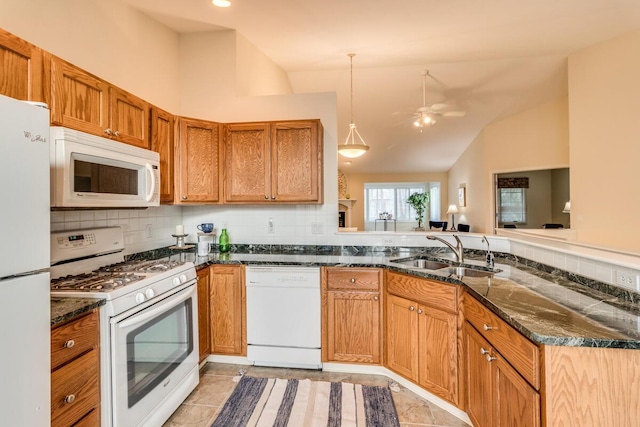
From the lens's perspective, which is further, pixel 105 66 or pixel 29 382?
pixel 105 66

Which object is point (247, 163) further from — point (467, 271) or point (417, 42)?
point (417, 42)

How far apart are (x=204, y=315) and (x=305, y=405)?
3.61 feet

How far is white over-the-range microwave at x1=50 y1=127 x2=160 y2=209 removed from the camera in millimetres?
1539

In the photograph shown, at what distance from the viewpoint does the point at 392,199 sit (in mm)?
11078

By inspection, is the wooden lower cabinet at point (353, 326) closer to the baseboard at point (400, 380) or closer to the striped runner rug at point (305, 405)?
the baseboard at point (400, 380)

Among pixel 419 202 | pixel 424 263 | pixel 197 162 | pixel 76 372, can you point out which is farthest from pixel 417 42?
pixel 419 202

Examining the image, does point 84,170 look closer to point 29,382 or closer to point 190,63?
point 29,382

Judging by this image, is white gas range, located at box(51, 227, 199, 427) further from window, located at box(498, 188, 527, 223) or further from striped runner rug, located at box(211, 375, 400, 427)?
window, located at box(498, 188, 527, 223)

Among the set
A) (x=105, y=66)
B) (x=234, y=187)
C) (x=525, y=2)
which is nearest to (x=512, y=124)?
(x=525, y=2)

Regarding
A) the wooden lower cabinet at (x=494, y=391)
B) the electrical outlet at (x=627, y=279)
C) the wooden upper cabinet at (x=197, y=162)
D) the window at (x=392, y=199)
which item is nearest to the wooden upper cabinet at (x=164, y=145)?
the wooden upper cabinet at (x=197, y=162)

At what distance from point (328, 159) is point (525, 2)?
7.37ft

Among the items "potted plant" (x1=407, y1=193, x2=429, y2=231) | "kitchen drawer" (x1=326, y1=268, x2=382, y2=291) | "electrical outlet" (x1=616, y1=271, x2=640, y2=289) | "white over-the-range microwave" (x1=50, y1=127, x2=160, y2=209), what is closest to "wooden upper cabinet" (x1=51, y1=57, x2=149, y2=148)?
"white over-the-range microwave" (x1=50, y1=127, x2=160, y2=209)

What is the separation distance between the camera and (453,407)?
6.63 feet

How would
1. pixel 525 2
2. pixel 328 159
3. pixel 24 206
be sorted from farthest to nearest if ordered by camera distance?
pixel 328 159
pixel 525 2
pixel 24 206
